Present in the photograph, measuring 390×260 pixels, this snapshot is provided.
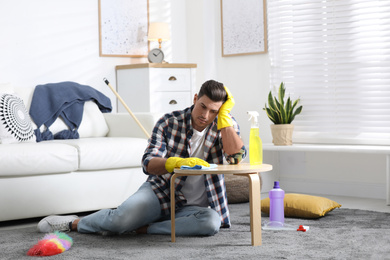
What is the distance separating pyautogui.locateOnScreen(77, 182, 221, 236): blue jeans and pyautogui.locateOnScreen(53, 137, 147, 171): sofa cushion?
70 cm

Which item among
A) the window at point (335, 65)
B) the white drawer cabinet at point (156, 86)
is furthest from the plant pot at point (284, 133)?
the white drawer cabinet at point (156, 86)

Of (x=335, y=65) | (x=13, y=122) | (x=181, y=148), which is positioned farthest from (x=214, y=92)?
(x=335, y=65)

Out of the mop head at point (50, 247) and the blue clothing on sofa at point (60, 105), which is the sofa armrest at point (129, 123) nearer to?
the blue clothing on sofa at point (60, 105)

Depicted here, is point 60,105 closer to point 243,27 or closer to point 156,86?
point 156,86

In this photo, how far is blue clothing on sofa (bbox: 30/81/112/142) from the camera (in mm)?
4059

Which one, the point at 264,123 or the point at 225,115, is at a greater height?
the point at 225,115

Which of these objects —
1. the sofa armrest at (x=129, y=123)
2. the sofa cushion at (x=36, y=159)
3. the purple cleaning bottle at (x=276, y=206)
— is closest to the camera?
the purple cleaning bottle at (x=276, y=206)

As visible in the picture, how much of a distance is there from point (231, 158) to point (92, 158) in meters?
1.18

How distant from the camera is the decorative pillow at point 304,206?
3408mm

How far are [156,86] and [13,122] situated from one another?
157 cm

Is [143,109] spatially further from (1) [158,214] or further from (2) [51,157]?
(1) [158,214]

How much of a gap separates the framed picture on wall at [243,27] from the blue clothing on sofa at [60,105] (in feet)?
4.86

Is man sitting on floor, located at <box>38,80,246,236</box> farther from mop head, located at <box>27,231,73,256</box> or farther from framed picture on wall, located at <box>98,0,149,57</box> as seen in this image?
framed picture on wall, located at <box>98,0,149,57</box>

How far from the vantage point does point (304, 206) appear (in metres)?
3.45
